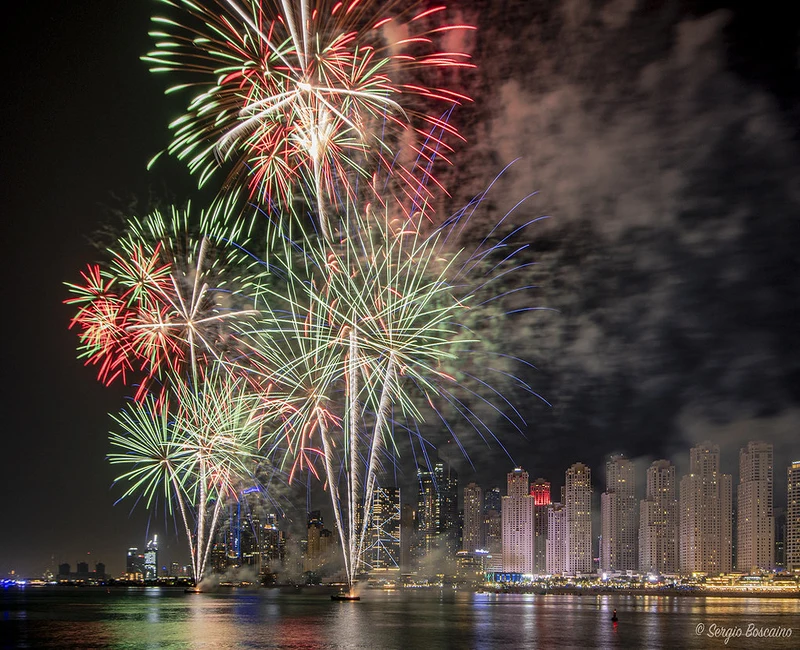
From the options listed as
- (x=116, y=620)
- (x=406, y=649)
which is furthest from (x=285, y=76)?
(x=116, y=620)

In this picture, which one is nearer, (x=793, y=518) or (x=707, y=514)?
(x=793, y=518)

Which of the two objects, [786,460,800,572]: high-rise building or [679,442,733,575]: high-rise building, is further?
[679,442,733,575]: high-rise building

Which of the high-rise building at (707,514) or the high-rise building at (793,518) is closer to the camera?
the high-rise building at (793,518)

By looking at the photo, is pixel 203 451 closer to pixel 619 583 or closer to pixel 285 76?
pixel 285 76
